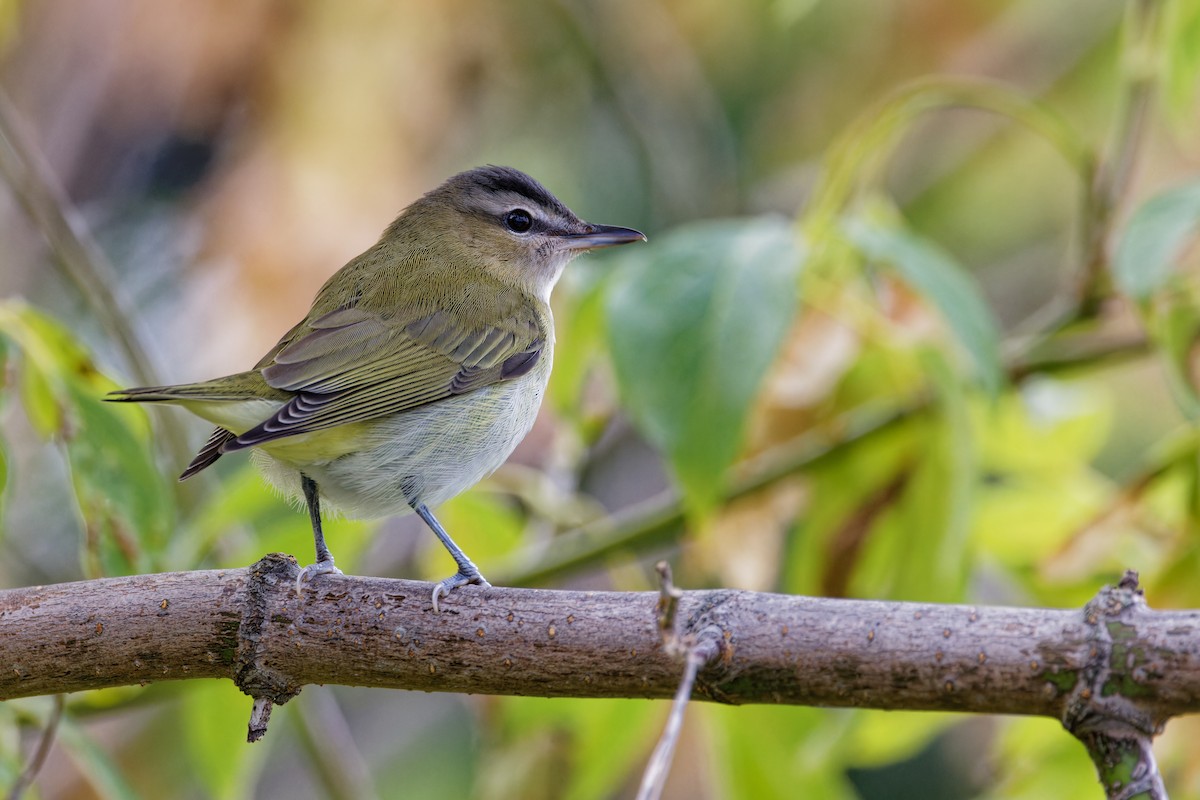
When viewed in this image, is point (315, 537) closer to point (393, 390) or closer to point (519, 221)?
point (393, 390)

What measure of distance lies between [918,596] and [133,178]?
5002mm

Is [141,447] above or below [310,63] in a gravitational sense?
below

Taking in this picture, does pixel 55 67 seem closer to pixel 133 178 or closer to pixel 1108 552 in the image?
pixel 133 178

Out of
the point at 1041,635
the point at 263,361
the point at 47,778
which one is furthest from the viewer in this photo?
the point at 47,778

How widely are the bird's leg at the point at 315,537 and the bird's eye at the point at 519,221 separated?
132cm

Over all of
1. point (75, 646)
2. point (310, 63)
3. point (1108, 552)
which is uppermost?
point (310, 63)

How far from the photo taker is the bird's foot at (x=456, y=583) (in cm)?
215

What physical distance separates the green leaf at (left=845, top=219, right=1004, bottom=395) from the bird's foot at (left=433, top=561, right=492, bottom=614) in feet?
3.36

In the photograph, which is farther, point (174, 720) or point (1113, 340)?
point (174, 720)

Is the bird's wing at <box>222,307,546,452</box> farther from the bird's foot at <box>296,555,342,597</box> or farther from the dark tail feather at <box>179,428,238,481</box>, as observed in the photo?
the bird's foot at <box>296,555,342,597</box>

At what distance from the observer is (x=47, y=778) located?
16.4 ft

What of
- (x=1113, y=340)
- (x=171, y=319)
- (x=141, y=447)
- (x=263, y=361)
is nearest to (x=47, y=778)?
(x=171, y=319)

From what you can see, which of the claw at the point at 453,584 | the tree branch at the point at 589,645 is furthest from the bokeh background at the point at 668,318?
the claw at the point at 453,584

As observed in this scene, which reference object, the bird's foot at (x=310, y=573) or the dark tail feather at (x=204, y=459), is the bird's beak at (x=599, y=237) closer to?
the dark tail feather at (x=204, y=459)
